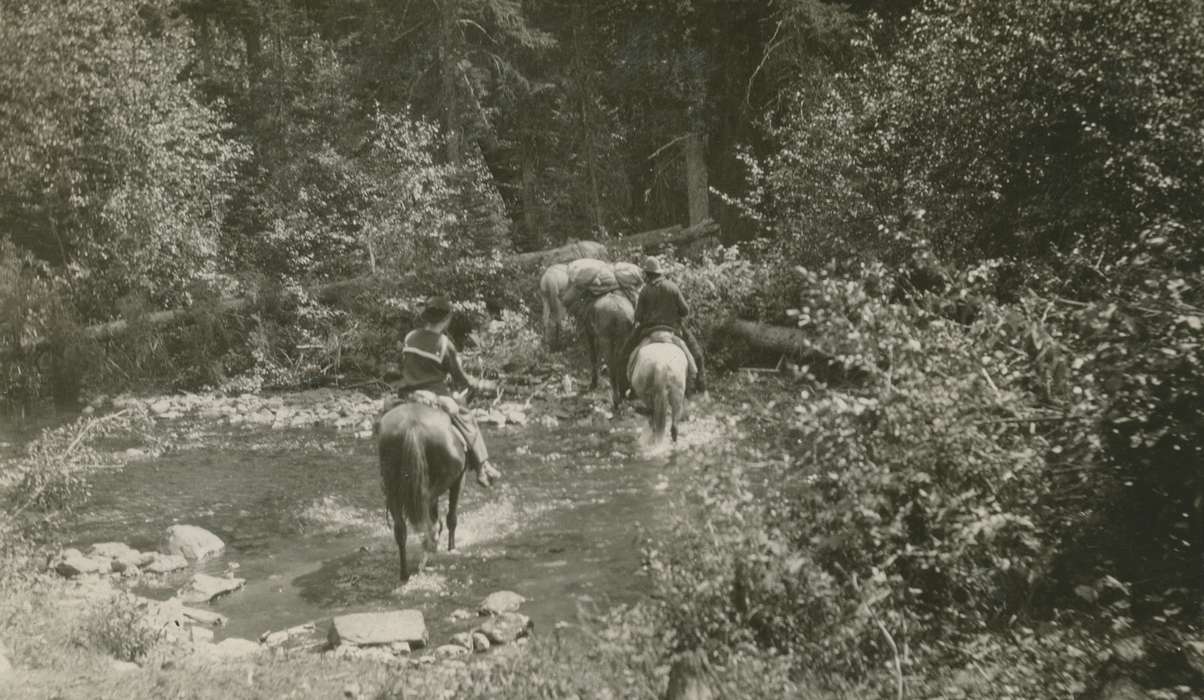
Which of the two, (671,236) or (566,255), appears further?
(671,236)

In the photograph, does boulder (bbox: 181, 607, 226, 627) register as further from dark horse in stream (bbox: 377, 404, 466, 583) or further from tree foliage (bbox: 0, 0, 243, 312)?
tree foliage (bbox: 0, 0, 243, 312)

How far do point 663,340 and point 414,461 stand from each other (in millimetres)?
4979

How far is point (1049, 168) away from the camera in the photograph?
10.8 metres

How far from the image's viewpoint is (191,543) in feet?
31.6

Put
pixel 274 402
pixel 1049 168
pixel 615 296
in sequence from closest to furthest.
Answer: pixel 1049 168, pixel 615 296, pixel 274 402

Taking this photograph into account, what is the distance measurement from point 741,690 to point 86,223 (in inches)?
780

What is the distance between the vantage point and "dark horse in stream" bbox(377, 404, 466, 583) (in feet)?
26.9

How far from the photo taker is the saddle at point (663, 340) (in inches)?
488

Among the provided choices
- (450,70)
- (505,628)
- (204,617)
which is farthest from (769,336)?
(450,70)

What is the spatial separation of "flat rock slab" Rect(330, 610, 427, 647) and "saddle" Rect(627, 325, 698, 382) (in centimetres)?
592

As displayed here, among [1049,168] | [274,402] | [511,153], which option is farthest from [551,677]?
[511,153]

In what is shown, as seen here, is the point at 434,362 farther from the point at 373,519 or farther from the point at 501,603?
the point at 373,519

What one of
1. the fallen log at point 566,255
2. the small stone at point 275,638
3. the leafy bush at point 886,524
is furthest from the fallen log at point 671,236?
the leafy bush at point 886,524

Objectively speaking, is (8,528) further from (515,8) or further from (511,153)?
(511,153)
